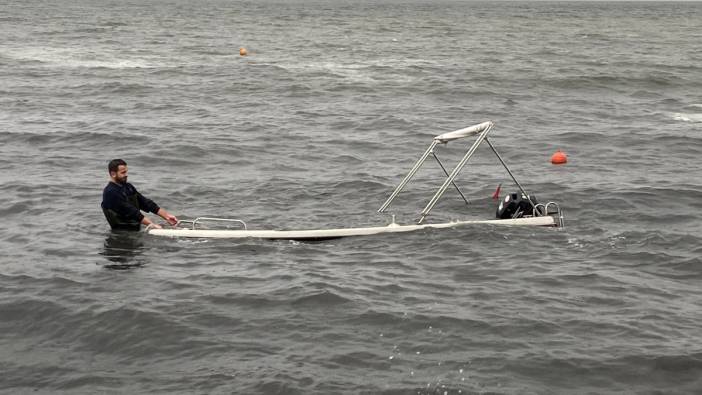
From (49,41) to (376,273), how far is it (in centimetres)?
5305

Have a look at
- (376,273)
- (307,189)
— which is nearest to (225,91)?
(307,189)

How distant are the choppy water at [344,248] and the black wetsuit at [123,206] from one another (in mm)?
351

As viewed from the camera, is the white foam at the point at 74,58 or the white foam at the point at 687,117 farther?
the white foam at the point at 74,58

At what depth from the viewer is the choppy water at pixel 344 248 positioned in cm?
1264

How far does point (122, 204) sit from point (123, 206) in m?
0.05

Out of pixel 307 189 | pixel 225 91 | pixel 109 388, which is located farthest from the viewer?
pixel 225 91

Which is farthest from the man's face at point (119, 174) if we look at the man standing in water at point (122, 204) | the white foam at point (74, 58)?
the white foam at point (74, 58)

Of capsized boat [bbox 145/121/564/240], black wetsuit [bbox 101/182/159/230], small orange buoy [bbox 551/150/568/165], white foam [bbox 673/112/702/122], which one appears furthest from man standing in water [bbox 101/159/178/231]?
white foam [bbox 673/112/702/122]

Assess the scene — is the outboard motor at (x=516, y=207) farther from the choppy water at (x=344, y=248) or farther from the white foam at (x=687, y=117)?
the white foam at (x=687, y=117)

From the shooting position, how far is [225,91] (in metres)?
40.5

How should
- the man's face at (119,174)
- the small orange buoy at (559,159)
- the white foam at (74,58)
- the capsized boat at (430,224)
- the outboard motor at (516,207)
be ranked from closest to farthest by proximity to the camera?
the man's face at (119,174) < the capsized boat at (430,224) < the outboard motor at (516,207) < the small orange buoy at (559,159) < the white foam at (74,58)

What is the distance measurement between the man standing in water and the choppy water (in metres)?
0.38

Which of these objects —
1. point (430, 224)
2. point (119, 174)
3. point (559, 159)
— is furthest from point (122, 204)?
point (559, 159)

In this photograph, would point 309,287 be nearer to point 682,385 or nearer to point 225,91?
point 682,385
